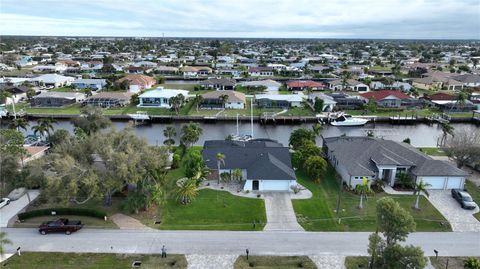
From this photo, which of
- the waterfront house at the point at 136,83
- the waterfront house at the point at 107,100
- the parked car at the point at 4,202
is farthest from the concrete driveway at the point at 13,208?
the waterfront house at the point at 136,83

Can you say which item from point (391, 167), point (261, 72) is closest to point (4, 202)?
point (391, 167)

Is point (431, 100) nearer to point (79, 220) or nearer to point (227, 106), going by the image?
point (227, 106)

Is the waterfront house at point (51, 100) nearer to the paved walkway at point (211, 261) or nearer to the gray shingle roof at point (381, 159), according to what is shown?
the gray shingle roof at point (381, 159)

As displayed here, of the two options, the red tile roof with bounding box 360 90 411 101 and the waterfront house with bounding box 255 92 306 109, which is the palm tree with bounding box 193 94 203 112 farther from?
the red tile roof with bounding box 360 90 411 101

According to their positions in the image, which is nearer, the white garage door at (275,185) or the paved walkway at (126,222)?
the paved walkway at (126,222)

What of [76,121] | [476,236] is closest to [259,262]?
[476,236]

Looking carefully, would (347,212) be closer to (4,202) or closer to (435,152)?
(435,152)
